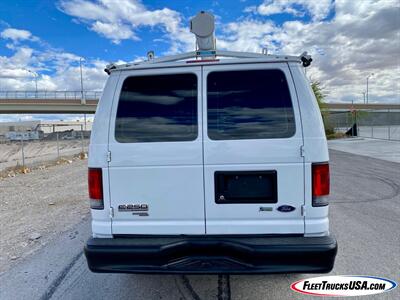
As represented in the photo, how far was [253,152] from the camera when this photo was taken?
260 centimetres

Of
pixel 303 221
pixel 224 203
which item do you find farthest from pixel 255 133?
pixel 303 221

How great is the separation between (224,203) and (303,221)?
728mm

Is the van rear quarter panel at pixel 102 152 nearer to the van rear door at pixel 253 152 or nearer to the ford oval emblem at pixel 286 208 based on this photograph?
the van rear door at pixel 253 152

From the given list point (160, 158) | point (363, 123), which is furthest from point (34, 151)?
point (160, 158)

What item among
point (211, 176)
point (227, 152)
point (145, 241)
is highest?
point (227, 152)

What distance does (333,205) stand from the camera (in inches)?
246

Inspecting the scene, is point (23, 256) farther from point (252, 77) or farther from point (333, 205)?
point (333, 205)

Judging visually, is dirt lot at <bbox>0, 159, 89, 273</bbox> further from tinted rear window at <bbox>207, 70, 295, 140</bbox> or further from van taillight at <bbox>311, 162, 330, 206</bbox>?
van taillight at <bbox>311, 162, 330, 206</bbox>

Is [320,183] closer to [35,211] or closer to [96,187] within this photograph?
[96,187]

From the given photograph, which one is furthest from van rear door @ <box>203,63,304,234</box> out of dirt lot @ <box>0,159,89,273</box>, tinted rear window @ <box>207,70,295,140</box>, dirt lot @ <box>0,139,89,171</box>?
dirt lot @ <box>0,139,89,171</box>

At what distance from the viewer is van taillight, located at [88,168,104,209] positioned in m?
2.73
